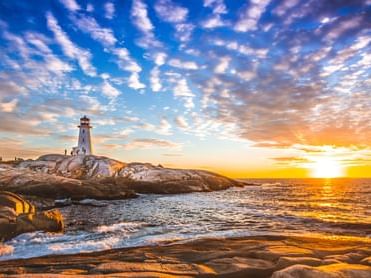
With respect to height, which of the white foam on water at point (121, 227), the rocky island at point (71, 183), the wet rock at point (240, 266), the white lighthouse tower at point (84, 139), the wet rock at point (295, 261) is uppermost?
the white lighthouse tower at point (84, 139)

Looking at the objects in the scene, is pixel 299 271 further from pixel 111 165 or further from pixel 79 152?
pixel 79 152

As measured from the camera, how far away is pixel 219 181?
296 feet

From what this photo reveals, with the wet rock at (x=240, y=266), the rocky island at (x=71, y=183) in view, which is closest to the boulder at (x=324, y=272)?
the wet rock at (x=240, y=266)

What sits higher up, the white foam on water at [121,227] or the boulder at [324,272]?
the boulder at [324,272]

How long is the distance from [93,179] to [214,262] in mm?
57293

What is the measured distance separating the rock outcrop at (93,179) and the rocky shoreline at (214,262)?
34345mm

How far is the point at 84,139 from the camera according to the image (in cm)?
8606

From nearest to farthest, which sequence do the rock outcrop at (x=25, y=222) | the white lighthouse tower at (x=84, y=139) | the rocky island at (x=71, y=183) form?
the rock outcrop at (x=25, y=222) → the rocky island at (x=71, y=183) → the white lighthouse tower at (x=84, y=139)

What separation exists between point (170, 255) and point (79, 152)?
76618 millimetres

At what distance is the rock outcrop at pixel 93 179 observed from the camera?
45.6 metres

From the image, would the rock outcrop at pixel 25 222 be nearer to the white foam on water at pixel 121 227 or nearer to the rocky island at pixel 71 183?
the rocky island at pixel 71 183

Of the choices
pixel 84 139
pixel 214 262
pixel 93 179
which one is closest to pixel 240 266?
pixel 214 262

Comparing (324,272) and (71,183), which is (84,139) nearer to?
(71,183)

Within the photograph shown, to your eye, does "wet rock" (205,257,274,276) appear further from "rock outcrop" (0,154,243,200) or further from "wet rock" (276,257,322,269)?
"rock outcrop" (0,154,243,200)
